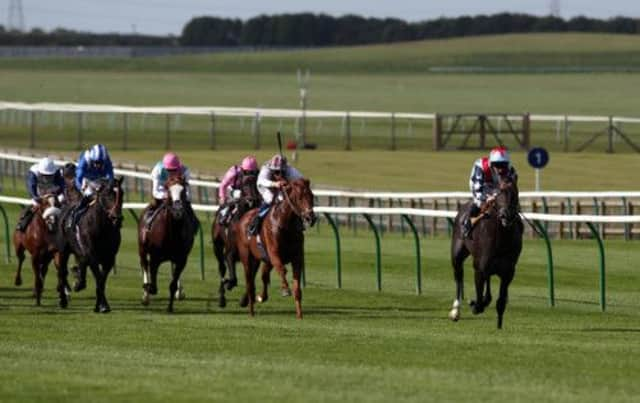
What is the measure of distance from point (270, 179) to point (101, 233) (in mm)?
1748

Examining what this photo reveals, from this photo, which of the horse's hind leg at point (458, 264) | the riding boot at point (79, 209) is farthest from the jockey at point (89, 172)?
the horse's hind leg at point (458, 264)

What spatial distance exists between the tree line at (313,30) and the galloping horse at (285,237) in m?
142

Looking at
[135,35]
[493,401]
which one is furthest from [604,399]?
[135,35]

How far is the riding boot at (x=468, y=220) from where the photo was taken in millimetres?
18594

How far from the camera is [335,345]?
16.0m

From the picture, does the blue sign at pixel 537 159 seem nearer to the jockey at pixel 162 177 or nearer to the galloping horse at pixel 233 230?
the galloping horse at pixel 233 230

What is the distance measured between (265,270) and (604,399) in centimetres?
880

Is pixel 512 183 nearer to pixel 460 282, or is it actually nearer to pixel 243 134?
pixel 460 282

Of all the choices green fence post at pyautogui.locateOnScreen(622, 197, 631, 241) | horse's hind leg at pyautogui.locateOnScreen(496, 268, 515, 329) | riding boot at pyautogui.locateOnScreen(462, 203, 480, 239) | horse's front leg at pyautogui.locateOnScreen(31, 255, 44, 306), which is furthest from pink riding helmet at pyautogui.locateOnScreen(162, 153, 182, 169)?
green fence post at pyautogui.locateOnScreen(622, 197, 631, 241)

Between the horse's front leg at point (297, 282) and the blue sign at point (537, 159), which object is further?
the blue sign at point (537, 159)

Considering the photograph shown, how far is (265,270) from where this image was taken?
20922 millimetres

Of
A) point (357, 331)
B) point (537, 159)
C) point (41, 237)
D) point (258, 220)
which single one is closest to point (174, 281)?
point (258, 220)

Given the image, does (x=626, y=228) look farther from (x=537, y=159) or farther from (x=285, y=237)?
(x=285, y=237)

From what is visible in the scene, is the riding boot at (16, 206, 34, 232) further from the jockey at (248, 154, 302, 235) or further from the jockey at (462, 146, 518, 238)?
the jockey at (462, 146, 518, 238)
